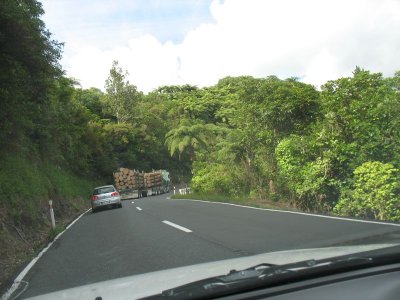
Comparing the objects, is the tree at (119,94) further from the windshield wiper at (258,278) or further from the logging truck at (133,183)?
the windshield wiper at (258,278)

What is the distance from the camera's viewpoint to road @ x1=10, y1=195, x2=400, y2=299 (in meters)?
7.75

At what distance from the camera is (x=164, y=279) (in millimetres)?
3607

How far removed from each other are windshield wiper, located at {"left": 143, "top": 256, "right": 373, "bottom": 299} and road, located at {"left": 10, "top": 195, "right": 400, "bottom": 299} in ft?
10.5

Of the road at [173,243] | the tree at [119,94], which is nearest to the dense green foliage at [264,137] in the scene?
the road at [173,243]

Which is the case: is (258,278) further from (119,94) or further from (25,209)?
(119,94)

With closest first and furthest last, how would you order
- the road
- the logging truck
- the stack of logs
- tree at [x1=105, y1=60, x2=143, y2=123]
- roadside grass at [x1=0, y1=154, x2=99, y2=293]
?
the road → roadside grass at [x1=0, y1=154, x2=99, y2=293] → the logging truck → the stack of logs → tree at [x1=105, y1=60, x2=143, y2=123]

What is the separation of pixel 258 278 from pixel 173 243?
24.1 ft

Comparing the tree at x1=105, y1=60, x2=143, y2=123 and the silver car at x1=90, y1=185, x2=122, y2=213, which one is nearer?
the silver car at x1=90, y1=185, x2=122, y2=213

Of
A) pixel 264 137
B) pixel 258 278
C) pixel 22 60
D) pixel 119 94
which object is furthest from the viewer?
pixel 119 94

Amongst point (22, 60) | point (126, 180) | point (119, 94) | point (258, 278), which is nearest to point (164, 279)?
point (258, 278)

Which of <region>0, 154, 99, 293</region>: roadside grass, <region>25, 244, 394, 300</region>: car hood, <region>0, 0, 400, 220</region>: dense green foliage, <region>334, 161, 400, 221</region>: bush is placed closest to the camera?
<region>25, 244, 394, 300</region>: car hood

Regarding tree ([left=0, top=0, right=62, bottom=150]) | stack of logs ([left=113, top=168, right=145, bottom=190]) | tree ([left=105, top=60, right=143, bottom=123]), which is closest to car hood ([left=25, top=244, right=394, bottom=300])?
tree ([left=0, top=0, right=62, bottom=150])

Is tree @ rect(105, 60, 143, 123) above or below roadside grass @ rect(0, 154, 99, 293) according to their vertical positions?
above

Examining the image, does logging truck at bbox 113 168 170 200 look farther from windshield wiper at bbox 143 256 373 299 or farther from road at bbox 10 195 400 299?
windshield wiper at bbox 143 256 373 299
